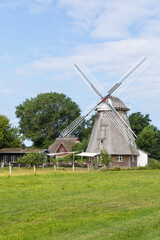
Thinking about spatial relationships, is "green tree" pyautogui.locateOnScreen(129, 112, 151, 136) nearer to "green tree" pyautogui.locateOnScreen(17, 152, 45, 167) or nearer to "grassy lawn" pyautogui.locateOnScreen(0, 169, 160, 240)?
"green tree" pyautogui.locateOnScreen(17, 152, 45, 167)

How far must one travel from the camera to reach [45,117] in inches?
3076

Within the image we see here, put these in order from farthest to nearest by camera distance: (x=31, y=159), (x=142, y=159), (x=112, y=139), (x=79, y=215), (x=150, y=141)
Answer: (x=150, y=141)
(x=142, y=159)
(x=112, y=139)
(x=31, y=159)
(x=79, y=215)

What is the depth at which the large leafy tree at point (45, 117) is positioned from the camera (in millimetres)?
77731

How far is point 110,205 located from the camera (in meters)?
14.5

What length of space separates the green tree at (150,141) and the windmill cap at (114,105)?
43.0 feet

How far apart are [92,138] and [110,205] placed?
1450 inches

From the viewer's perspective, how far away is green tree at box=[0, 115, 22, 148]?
60531mm

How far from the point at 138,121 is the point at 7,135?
2569 cm

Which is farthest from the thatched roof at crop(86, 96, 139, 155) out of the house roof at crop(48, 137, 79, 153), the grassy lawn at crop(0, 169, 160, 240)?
the grassy lawn at crop(0, 169, 160, 240)

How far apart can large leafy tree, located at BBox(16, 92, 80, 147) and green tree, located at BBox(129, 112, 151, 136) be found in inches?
575

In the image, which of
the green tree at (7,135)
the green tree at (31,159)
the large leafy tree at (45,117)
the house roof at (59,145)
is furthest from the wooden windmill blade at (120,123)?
the large leafy tree at (45,117)

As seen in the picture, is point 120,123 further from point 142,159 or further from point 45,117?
point 45,117

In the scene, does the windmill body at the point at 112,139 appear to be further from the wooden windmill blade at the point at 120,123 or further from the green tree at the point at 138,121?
the green tree at the point at 138,121

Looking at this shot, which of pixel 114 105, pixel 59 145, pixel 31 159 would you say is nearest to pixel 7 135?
pixel 59 145
